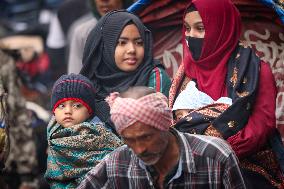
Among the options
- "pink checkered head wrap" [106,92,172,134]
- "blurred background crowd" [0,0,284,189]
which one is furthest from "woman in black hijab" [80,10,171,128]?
"pink checkered head wrap" [106,92,172,134]

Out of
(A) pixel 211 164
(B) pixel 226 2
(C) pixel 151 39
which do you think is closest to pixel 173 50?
(C) pixel 151 39

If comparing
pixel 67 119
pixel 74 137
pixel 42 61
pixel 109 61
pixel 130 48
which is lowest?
pixel 42 61

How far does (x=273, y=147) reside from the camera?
6602 millimetres

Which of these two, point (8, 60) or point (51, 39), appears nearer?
point (8, 60)

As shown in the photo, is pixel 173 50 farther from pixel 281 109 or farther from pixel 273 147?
pixel 273 147

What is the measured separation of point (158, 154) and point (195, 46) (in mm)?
1641

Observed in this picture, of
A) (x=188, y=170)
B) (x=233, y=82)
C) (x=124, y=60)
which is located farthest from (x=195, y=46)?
(x=188, y=170)

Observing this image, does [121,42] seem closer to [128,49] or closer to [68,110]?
[128,49]

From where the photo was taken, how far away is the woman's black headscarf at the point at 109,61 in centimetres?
717

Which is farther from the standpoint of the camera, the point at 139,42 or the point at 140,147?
the point at 139,42

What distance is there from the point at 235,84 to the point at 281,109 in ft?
3.25

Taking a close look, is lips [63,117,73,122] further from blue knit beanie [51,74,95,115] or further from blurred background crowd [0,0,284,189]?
blurred background crowd [0,0,284,189]

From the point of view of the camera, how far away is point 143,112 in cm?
538

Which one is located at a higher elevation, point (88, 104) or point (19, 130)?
point (88, 104)
